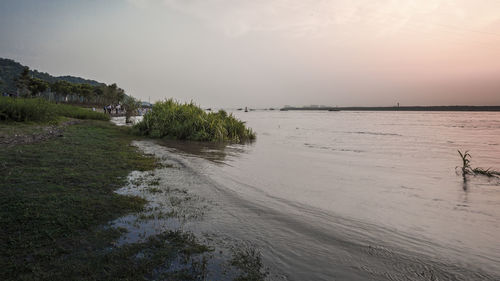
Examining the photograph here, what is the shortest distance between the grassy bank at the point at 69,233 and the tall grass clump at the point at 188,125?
36.6 ft

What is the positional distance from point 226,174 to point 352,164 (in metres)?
5.55

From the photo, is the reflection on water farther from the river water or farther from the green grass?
the green grass

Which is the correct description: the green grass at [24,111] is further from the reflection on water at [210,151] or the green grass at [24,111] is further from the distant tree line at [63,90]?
the distant tree line at [63,90]

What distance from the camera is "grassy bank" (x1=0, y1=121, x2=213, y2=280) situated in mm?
2547

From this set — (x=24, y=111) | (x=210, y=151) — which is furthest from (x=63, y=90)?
(x=210, y=151)

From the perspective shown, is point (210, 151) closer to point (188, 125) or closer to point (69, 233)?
point (188, 125)

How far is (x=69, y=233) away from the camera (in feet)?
10.7

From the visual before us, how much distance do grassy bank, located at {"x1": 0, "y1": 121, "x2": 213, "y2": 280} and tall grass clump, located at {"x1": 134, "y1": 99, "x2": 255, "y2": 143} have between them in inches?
439

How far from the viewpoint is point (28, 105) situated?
16.0 metres

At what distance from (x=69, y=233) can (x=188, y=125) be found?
14.3 m

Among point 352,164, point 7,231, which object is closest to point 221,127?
point 352,164

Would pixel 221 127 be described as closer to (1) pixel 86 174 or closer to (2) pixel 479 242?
(1) pixel 86 174

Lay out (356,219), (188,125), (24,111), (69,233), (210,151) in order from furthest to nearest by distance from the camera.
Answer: (188,125) → (24,111) → (210,151) → (356,219) → (69,233)

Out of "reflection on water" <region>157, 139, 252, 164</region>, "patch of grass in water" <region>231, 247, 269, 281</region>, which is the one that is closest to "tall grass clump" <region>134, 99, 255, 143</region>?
"reflection on water" <region>157, 139, 252, 164</region>
